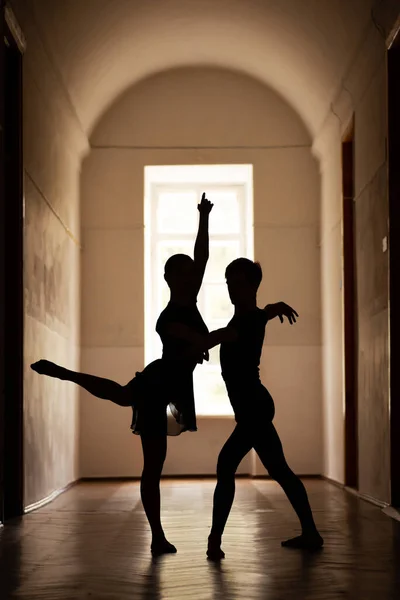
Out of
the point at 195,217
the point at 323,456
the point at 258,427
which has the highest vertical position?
the point at 195,217

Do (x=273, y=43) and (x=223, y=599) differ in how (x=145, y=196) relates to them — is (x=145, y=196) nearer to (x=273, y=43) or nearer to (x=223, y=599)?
(x=273, y=43)

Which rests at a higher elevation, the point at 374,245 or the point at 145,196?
the point at 145,196

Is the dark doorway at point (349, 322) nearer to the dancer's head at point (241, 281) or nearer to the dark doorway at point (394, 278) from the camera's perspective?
the dark doorway at point (394, 278)

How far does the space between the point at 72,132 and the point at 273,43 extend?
1798 millimetres

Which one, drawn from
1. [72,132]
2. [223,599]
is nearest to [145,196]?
[72,132]

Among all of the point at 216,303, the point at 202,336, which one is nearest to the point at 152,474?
the point at 202,336

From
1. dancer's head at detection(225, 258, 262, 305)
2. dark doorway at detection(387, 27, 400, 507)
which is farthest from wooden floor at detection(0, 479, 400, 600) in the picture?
dancer's head at detection(225, 258, 262, 305)

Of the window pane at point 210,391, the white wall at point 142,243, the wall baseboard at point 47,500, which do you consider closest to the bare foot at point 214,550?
the wall baseboard at point 47,500

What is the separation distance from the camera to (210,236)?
9.71 metres

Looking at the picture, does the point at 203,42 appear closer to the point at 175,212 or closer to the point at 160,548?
the point at 175,212

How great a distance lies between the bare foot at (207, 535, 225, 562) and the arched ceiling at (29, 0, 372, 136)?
351cm

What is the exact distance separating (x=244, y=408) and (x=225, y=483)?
0.96 ft

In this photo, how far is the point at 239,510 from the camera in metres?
5.82

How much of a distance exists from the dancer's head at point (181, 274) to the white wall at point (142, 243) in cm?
510
